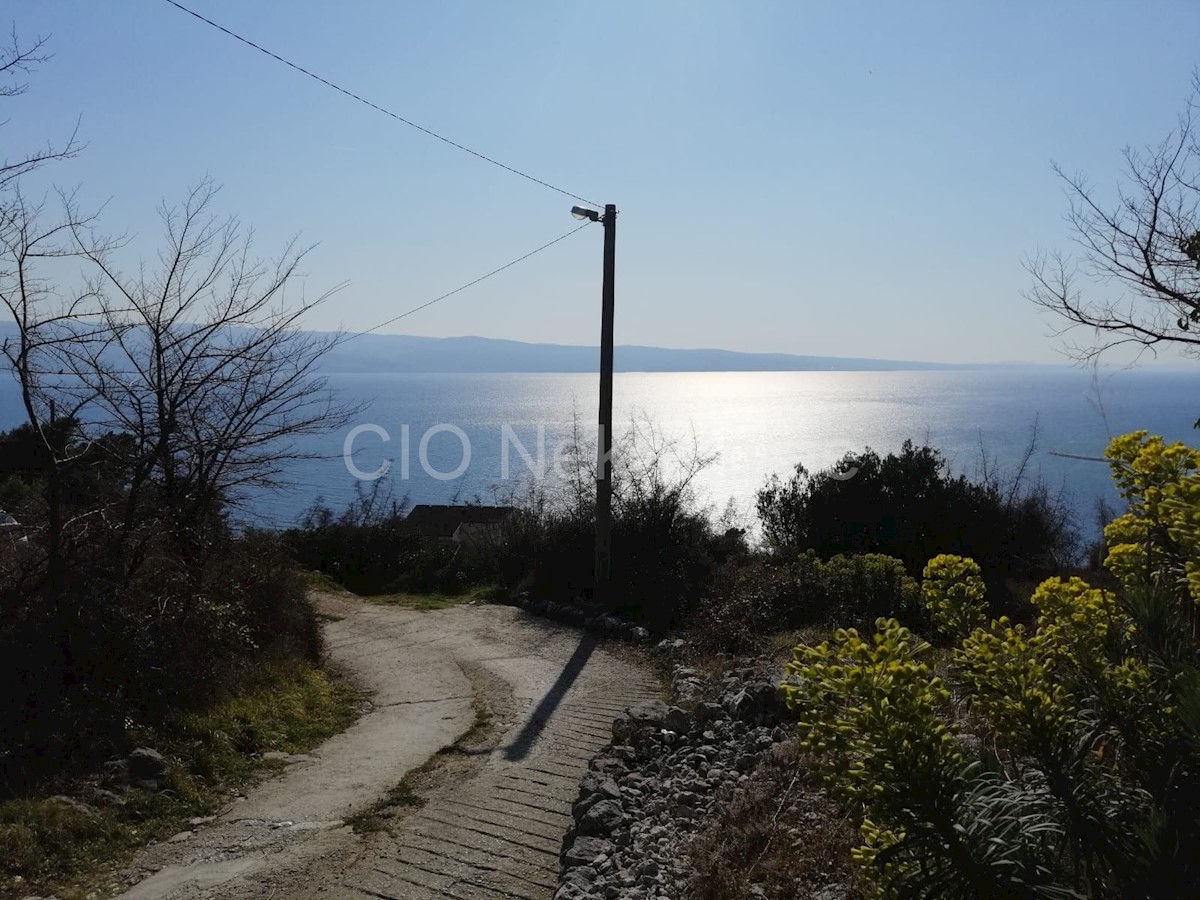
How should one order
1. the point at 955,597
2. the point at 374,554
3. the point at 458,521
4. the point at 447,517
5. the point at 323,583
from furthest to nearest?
the point at 447,517 < the point at 458,521 < the point at 374,554 < the point at 323,583 < the point at 955,597

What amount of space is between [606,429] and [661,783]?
296 inches

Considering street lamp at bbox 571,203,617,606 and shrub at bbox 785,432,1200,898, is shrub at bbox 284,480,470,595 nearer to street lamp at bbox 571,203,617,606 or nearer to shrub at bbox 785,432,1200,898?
street lamp at bbox 571,203,617,606

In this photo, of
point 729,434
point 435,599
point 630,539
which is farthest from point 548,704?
point 729,434

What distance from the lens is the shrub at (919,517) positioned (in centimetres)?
1598

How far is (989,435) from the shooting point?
61594mm

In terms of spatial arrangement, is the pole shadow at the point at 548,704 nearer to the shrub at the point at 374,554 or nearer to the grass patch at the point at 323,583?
the shrub at the point at 374,554

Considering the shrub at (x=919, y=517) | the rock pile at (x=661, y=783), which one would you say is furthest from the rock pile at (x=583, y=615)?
the shrub at (x=919, y=517)

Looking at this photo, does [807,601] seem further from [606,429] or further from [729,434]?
[729,434]

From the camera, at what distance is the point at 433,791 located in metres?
6.39

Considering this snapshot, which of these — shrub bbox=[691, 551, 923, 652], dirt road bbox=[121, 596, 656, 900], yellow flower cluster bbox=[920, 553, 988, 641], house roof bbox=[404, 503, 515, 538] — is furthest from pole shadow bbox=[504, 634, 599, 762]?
house roof bbox=[404, 503, 515, 538]

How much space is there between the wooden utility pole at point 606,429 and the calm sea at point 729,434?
3.52 meters

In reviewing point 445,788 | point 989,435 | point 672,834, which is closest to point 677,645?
point 445,788

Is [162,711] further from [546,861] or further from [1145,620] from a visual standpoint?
[1145,620]

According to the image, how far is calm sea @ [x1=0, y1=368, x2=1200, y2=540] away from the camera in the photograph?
76.0 ft
